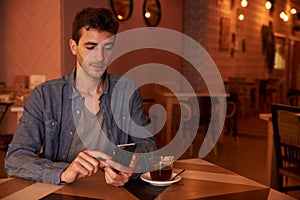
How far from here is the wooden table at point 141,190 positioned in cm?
117

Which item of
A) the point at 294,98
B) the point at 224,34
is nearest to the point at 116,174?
the point at 294,98

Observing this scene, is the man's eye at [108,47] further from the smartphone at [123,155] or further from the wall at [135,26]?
the wall at [135,26]

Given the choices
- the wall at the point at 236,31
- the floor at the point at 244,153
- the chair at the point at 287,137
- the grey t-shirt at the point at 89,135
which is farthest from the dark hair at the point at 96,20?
the wall at the point at 236,31

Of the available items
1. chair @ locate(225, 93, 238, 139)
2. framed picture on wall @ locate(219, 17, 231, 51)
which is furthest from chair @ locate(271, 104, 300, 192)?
framed picture on wall @ locate(219, 17, 231, 51)

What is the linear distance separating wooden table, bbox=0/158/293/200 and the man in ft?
0.18

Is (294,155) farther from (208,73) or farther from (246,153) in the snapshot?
(208,73)

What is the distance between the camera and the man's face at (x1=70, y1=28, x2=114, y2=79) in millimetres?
1512

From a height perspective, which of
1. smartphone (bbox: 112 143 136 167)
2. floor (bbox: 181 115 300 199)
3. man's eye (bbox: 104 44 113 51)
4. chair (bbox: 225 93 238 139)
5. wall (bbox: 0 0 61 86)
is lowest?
floor (bbox: 181 115 300 199)

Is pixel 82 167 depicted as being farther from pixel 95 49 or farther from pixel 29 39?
pixel 29 39

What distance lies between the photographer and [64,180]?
4.12ft

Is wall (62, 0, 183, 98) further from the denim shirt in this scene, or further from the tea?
the tea

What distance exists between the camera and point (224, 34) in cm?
879

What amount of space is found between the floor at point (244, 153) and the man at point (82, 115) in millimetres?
2298

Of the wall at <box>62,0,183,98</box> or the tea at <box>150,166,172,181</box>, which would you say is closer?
the tea at <box>150,166,172,181</box>
